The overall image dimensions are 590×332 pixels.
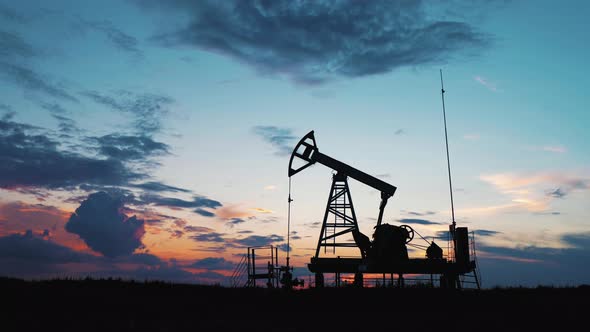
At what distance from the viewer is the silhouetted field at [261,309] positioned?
15.0 metres

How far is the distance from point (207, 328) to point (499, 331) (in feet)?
26.3

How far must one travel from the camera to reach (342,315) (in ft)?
58.5

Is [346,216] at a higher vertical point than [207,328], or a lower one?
higher

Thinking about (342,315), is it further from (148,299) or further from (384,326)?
(148,299)

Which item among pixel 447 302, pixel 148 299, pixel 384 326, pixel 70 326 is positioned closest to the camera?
pixel 70 326

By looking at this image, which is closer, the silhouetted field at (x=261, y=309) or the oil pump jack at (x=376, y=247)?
the silhouetted field at (x=261, y=309)

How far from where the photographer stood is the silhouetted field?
591 inches

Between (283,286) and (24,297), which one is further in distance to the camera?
(283,286)

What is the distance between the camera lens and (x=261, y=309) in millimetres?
19016

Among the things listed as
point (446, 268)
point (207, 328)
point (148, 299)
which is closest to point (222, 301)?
point (148, 299)

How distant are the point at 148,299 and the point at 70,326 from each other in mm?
6292

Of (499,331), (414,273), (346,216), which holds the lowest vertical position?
(499,331)

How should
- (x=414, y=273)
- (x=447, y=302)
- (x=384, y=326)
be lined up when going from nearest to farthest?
(x=384, y=326) < (x=447, y=302) < (x=414, y=273)

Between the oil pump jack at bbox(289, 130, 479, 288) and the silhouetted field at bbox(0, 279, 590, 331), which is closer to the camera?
the silhouetted field at bbox(0, 279, 590, 331)
